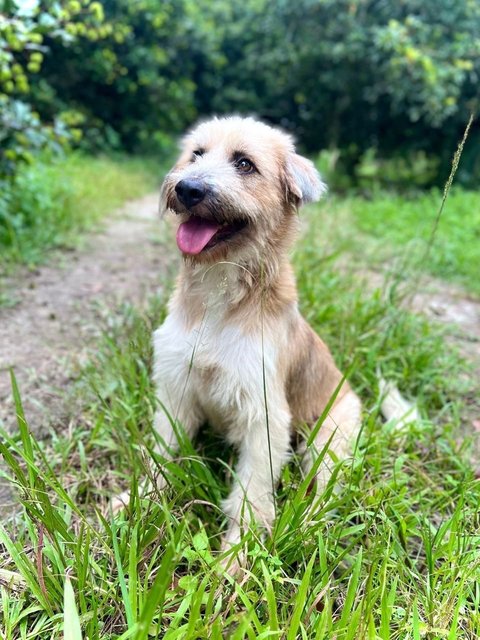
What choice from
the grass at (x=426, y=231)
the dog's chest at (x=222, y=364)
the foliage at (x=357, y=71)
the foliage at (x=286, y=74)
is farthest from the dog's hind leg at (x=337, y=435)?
the foliage at (x=286, y=74)

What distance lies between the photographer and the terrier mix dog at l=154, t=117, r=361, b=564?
2039 millimetres

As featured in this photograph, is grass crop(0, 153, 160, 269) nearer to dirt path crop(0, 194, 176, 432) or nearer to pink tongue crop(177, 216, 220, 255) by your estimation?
dirt path crop(0, 194, 176, 432)

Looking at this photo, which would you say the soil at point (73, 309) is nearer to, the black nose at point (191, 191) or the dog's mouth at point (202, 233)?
the dog's mouth at point (202, 233)

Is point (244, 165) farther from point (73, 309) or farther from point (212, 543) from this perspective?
point (73, 309)

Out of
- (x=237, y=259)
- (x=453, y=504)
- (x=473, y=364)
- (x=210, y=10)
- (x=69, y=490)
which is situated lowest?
(x=69, y=490)

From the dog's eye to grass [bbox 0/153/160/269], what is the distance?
9.85 feet

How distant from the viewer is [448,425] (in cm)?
275

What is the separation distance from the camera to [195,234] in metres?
2.11

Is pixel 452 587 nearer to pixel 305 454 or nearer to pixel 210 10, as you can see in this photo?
pixel 305 454

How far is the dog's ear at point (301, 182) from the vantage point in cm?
220

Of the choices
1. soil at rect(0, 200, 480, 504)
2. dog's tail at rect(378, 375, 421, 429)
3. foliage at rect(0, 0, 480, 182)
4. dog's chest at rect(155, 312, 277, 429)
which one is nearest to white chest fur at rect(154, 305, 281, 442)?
dog's chest at rect(155, 312, 277, 429)

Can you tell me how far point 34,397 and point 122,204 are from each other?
623cm

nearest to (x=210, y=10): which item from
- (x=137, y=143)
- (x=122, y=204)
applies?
(x=137, y=143)

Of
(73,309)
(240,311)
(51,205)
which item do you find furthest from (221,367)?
(51,205)
